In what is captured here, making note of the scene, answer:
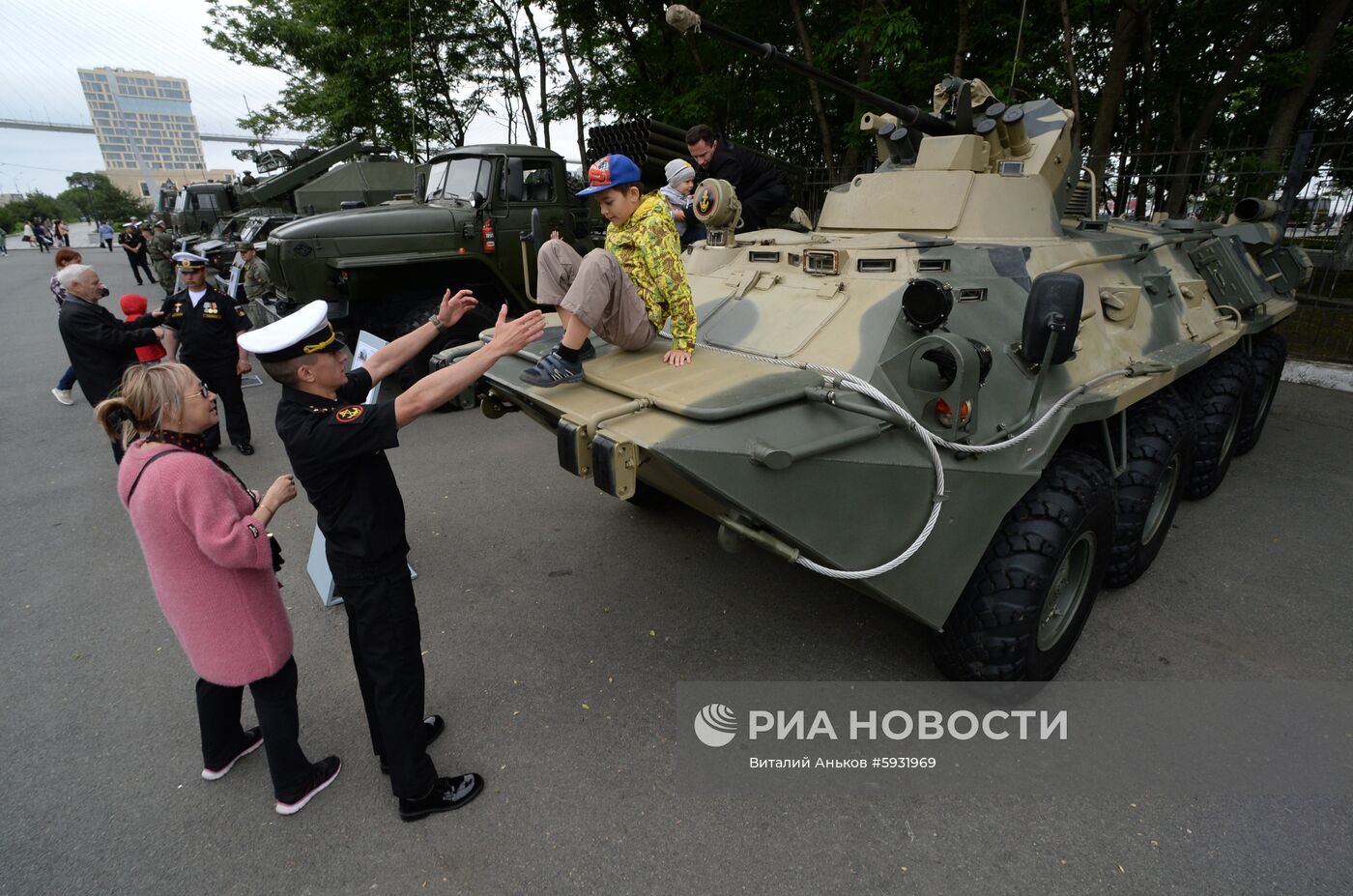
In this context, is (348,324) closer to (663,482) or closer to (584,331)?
(584,331)

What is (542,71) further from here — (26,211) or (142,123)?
(142,123)

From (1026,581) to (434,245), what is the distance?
6.22 meters

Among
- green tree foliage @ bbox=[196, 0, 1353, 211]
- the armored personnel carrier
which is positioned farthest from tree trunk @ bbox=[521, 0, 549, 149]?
the armored personnel carrier

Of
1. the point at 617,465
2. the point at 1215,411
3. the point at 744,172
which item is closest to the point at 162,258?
the point at 744,172

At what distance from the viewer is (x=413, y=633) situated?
2.45 metres

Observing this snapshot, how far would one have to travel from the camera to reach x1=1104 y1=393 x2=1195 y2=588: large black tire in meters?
3.55

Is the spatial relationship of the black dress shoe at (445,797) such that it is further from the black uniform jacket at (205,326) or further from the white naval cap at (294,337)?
the black uniform jacket at (205,326)

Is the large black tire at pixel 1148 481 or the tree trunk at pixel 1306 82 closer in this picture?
the large black tire at pixel 1148 481

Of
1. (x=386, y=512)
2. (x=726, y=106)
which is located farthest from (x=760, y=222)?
(x=726, y=106)

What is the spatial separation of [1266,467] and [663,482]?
518 cm

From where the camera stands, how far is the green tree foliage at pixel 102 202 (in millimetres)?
63531

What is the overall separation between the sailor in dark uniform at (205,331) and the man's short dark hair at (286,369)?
4327mm

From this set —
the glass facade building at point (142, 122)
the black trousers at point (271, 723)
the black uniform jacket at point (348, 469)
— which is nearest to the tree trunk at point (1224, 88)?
the black uniform jacket at point (348, 469)

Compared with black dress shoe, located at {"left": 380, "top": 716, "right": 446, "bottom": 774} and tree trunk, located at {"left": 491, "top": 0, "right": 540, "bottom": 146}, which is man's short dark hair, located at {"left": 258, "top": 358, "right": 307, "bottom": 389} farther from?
tree trunk, located at {"left": 491, "top": 0, "right": 540, "bottom": 146}
